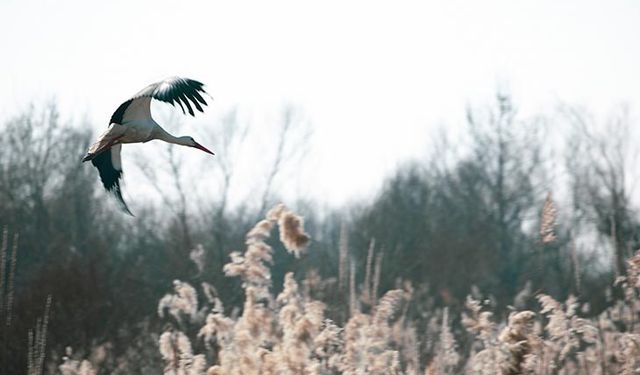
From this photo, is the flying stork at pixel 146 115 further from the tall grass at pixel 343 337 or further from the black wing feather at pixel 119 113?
the tall grass at pixel 343 337

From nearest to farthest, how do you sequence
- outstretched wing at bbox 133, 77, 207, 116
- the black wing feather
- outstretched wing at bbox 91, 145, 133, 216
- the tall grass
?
1. the tall grass
2. outstretched wing at bbox 133, 77, 207, 116
3. the black wing feather
4. outstretched wing at bbox 91, 145, 133, 216

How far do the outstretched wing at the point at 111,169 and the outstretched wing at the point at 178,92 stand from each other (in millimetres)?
1559

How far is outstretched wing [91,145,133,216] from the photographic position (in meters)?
11.1

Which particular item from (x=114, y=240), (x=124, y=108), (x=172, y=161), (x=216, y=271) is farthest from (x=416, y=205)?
(x=124, y=108)

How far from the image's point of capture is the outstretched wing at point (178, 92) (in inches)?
363

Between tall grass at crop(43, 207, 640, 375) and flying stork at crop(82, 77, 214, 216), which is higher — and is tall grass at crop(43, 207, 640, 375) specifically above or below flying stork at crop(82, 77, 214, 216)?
below

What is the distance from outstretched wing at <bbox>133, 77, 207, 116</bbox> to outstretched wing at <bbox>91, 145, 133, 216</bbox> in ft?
5.11

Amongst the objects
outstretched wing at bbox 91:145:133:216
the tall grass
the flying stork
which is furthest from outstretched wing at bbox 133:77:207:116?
outstretched wing at bbox 91:145:133:216

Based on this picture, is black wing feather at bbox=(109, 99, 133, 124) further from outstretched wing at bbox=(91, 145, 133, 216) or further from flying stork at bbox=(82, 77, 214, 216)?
outstretched wing at bbox=(91, 145, 133, 216)

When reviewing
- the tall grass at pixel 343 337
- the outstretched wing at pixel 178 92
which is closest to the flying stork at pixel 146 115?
the outstretched wing at pixel 178 92

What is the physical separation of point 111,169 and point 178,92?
→ 7.08 ft

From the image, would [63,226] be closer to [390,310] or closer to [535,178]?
[535,178]

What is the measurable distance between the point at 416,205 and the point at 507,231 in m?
3.20

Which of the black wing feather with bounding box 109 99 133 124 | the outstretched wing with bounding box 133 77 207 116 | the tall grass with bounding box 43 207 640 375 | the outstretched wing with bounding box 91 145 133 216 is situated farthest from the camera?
the outstretched wing with bounding box 91 145 133 216
